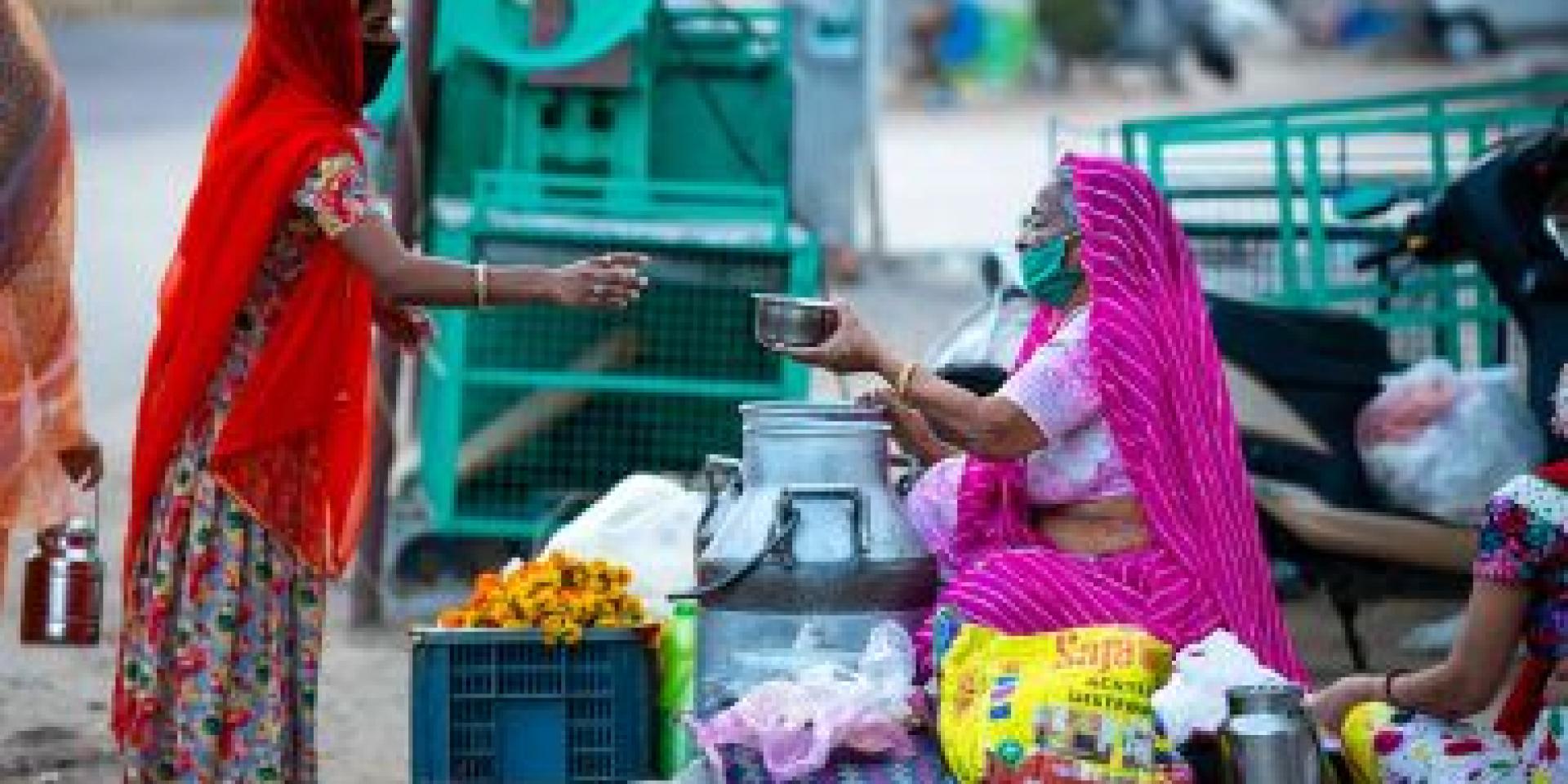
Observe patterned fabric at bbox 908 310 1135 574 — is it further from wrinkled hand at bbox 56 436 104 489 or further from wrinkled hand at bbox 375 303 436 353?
wrinkled hand at bbox 56 436 104 489

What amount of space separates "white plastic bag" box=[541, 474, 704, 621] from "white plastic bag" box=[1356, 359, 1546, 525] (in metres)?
2.31

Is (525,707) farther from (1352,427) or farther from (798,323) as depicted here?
(1352,427)

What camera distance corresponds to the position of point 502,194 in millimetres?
8938

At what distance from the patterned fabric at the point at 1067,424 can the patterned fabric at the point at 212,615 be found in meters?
1.12

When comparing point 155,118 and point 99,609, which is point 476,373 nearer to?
point 99,609

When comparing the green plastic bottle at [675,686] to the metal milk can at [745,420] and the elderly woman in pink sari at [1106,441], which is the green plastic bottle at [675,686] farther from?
the elderly woman in pink sari at [1106,441]

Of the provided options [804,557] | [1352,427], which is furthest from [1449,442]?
[804,557]

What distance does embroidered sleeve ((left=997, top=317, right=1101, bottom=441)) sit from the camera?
5484 millimetres

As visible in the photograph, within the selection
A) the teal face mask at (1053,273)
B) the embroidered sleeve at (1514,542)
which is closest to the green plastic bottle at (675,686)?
the teal face mask at (1053,273)

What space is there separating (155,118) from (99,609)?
16959 millimetres

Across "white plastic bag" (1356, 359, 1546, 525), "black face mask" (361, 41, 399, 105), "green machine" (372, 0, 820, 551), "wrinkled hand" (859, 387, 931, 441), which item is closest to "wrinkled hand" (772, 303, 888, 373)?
"wrinkled hand" (859, 387, 931, 441)

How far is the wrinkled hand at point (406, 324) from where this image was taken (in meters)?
5.82

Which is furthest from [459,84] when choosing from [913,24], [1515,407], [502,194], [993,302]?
[913,24]

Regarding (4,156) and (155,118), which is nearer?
(4,156)
